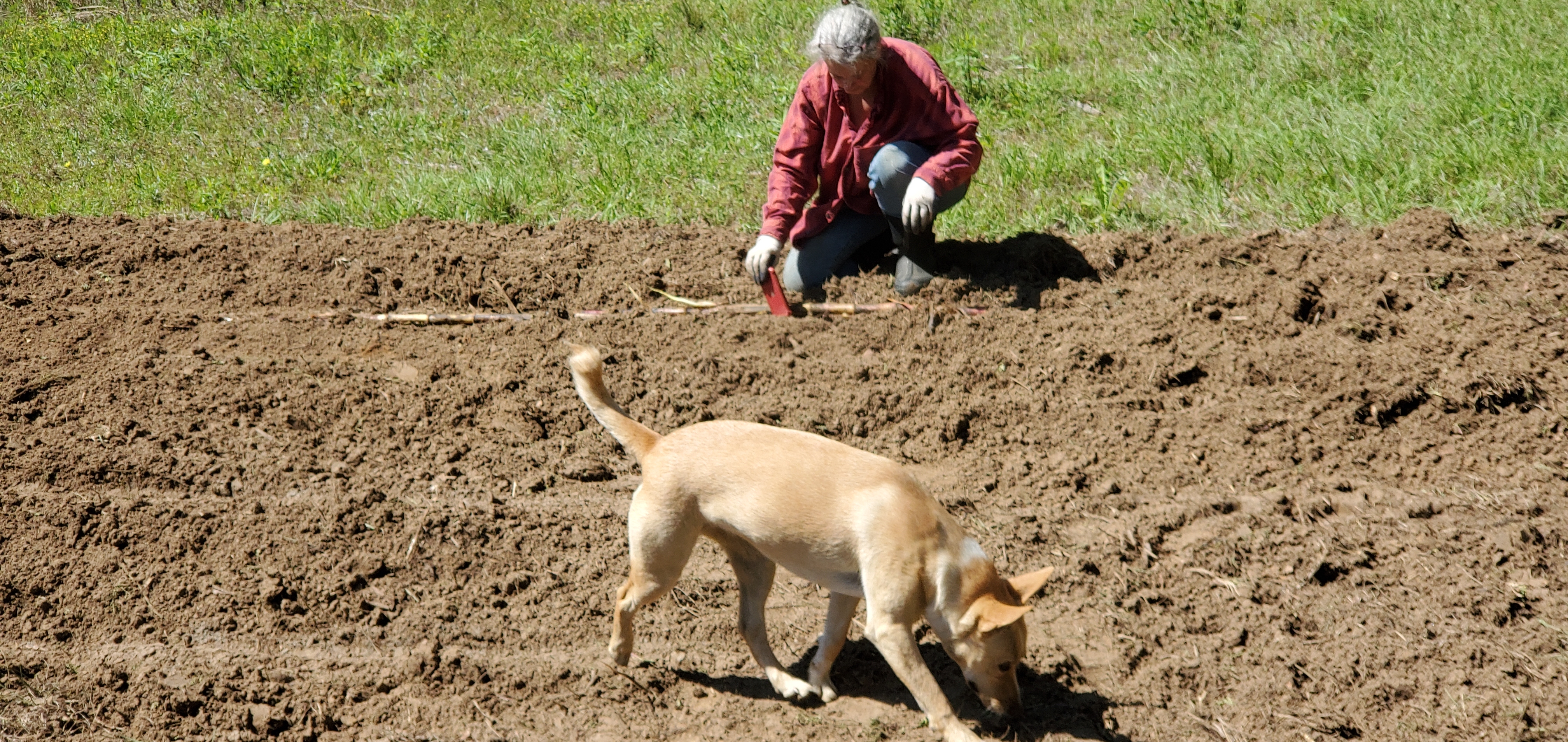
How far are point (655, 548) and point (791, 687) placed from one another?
68 centimetres

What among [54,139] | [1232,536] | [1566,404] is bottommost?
[54,139]

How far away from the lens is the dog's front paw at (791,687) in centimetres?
391

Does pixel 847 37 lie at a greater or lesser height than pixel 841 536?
greater

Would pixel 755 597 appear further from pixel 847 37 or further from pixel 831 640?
pixel 847 37

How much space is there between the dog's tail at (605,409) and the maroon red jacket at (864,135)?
2228mm

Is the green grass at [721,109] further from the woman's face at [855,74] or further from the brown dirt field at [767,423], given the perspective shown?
the woman's face at [855,74]

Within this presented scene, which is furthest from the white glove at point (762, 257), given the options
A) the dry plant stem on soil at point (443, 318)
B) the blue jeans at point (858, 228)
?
the dry plant stem on soil at point (443, 318)

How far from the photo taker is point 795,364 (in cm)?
560

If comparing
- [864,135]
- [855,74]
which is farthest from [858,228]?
[855,74]

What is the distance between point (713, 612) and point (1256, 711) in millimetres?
1849

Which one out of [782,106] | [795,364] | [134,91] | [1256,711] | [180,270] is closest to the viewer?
[1256,711]

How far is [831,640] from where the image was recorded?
3881mm

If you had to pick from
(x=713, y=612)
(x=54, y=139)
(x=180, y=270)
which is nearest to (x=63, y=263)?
(x=180, y=270)

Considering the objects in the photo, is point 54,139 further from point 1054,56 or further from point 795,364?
point 1054,56
